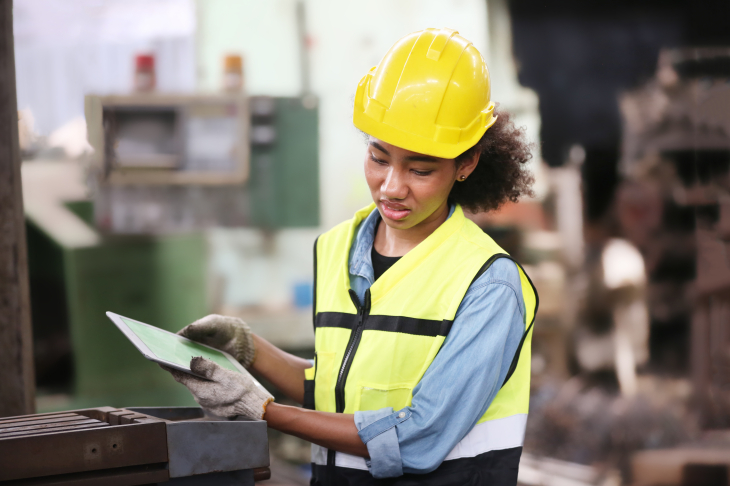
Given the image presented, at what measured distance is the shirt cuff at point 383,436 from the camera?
4.12ft

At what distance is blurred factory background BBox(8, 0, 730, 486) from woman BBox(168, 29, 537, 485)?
5.71 ft

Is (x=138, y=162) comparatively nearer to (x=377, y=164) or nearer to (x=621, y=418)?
(x=377, y=164)

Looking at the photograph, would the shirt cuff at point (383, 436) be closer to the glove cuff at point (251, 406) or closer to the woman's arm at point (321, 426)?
the woman's arm at point (321, 426)

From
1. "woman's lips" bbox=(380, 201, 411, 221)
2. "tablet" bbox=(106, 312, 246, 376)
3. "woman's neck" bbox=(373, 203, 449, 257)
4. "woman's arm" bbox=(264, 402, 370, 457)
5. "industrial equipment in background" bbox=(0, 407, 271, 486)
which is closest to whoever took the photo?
"industrial equipment in background" bbox=(0, 407, 271, 486)

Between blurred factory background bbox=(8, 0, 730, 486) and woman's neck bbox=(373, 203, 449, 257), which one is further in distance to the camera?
blurred factory background bbox=(8, 0, 730, 486)

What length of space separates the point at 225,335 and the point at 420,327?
48cm

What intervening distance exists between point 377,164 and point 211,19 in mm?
2110

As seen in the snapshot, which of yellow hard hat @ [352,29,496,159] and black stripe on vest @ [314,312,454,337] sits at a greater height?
yellow hard hat @ [352,29,496,159]

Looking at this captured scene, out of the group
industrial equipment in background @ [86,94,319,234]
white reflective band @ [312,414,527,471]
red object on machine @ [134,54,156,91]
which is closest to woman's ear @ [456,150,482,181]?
white reflective band @ [312,414,527,471]

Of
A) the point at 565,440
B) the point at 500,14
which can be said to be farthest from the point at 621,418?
the point at 500,14

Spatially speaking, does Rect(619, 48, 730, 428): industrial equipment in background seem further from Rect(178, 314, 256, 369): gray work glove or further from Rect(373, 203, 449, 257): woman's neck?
Rect(178, 314, 256, 369): gray work glove

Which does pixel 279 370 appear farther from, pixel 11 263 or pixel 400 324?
pixel 11 263

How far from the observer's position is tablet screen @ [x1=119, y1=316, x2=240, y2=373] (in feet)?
4.07

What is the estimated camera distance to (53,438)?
3.48 feet
